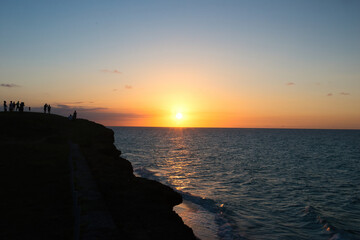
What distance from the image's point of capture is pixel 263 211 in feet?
76.5

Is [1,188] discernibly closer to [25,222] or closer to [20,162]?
[25,222]

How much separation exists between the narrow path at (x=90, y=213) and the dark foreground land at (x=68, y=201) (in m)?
0.04

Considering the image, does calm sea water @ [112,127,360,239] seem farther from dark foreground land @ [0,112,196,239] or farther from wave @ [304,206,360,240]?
dark foreground land @ [0,112,196,239]

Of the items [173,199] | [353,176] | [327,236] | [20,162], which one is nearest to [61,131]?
[20,162]

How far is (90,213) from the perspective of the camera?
39.0 feet

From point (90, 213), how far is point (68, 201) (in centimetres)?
312

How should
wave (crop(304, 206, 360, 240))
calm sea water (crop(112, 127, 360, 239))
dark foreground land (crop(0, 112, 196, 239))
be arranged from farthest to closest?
calm sea water (crop(112, 127, 360, 239)), wave (crop(304, 206, 360, 240)), dark foreground land (crop(0, 112, 196, 239))

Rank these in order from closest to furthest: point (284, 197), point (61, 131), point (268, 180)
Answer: point (284, 197)
point (268, 180)
point (61, 131)

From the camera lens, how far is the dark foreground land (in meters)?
10.9

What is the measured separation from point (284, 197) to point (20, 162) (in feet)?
87.0

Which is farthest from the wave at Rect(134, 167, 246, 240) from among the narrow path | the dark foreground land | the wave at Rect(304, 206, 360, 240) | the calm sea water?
the narrow path

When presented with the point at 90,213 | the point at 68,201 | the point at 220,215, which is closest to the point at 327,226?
the point at 220,215

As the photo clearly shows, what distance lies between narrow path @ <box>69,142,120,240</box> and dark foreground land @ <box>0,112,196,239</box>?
0.13 feet

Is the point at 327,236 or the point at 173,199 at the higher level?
the point at 173,199
